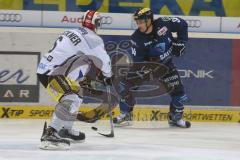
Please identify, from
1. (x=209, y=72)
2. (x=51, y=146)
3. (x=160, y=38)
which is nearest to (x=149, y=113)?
(x=209, y=72)

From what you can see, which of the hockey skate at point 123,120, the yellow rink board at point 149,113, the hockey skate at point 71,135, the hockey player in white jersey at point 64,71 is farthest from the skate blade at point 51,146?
the yellow rink board at point 149,113

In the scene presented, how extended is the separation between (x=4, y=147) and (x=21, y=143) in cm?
27

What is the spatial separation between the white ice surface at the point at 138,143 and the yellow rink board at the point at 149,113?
0.21 meters

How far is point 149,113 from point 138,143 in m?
2.00

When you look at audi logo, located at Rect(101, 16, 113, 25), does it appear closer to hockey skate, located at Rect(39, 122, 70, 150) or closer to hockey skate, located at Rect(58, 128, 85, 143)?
hockey skate, located at Rect(58, 128, 85, 143)

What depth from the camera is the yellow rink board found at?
8117mm

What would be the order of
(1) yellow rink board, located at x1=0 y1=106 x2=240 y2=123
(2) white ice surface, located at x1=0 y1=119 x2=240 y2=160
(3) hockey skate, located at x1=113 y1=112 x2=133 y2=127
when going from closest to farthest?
(2) white ice surface, located at x1=0 y1=119 x2=240 y2=160, (3) hockey skate, located at x1=113 y1=112 x2=133 y2=127, (1) yellow rink board, located at x1=0 y1=106 x2=240 y2=123

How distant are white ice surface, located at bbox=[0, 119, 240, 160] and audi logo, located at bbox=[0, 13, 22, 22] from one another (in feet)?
5.00

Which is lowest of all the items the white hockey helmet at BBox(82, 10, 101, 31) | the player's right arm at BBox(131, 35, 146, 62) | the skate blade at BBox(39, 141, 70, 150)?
the skate blade at BBox(39, 141, 70, 150)

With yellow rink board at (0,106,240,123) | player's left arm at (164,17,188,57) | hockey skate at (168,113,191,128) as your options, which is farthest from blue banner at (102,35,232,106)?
player's left arm at (164,17,188,57)

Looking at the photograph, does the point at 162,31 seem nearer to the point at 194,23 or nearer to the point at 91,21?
the point at 91,21

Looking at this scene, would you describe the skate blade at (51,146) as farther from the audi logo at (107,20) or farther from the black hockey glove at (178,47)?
the audi logo at (107,20)

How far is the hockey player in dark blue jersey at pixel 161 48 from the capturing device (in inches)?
292

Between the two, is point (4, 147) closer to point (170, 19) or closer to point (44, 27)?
point (170, 19)
